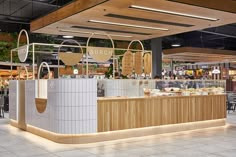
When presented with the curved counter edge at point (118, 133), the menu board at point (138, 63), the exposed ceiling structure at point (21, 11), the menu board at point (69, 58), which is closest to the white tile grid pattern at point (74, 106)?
the curved counter edge at point (118, 133)

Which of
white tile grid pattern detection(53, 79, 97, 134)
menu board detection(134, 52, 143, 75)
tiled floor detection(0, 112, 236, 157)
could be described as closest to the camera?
tiled floor detection(0, 112, 236, 157)

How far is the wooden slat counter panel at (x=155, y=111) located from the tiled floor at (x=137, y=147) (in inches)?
16.5

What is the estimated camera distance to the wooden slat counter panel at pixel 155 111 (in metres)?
7.34

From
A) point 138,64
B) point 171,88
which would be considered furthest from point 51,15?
point 171,88

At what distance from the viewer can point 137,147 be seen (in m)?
6.57

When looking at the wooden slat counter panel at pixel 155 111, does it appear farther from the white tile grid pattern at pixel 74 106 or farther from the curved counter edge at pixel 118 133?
Result: the white tile grid pattern at pixel 74 106

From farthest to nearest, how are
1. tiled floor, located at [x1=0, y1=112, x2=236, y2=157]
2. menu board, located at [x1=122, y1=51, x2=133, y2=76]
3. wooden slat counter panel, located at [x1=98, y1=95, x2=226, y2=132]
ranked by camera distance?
menu board, located at [x1=122, y1=51, x2=133, y2=76] → wooden slat counter panel, located at [x1=98, y1=95, x2=226, y2=132] → tiled floor, located at [x1=0, y1=112, x2=236, y2=157]

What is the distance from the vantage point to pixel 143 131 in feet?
25.9

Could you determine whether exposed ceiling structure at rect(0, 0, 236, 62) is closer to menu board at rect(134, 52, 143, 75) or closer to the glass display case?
menu board at rect(134, 52, 143, 75)

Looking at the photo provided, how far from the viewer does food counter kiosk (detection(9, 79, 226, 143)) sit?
22.6 feet

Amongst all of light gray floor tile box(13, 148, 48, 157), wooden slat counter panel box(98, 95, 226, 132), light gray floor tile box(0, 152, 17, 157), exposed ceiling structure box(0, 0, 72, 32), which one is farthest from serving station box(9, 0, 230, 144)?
exposed ceiling structure box(0, 0, 72, 32)

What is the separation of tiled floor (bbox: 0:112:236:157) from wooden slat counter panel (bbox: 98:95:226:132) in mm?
419

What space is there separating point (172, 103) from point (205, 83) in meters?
1.74

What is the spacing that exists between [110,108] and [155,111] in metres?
1.40
